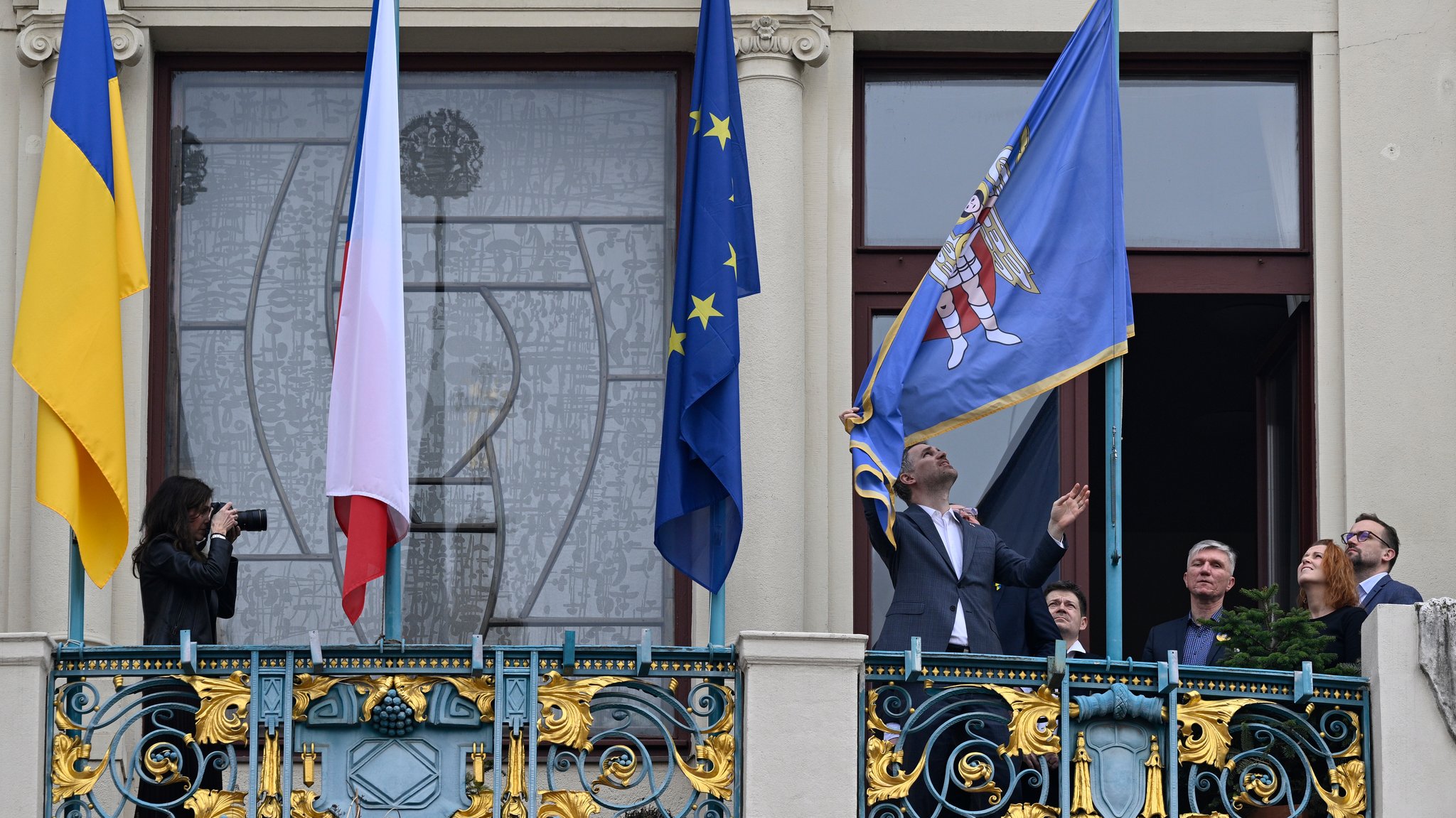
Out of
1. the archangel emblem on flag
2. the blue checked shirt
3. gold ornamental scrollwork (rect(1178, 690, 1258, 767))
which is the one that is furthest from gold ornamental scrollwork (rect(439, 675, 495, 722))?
the blue checked shirt

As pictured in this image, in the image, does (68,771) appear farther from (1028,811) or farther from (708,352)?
(1028,811)

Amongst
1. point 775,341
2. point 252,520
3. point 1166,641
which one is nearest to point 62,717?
point 252,520

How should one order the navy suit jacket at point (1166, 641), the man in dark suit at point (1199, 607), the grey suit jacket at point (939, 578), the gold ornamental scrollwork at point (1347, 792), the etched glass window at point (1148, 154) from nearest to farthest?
the gold ornamental scrollwork at point (1347, 792)
the grey suit jacket at point (939, 578)
the navy suit jacket at point (1166, 641)
the man in dark suit at point (1199, 607)
the etched glass window at point (1148, 154)

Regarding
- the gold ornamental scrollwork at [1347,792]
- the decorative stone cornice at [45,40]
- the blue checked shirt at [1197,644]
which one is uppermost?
the decorative stone cornice at [45,40]

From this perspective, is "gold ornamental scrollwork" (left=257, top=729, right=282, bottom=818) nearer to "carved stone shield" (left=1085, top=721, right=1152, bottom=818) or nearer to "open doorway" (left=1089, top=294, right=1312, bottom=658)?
"carved stone shield" (left=1085, top=721, right=1152, bottom=818)

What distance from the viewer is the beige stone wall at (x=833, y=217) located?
13.4 metres

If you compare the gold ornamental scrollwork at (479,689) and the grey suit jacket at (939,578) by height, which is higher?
the grey suit jacket at (939,578)

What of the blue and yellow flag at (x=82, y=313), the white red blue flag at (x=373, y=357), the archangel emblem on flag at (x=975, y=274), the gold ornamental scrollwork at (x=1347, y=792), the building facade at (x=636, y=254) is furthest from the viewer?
the building facade at (x=636, y=254)

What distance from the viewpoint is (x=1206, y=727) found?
10930 millimetres

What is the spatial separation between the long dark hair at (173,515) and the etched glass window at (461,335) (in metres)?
2.06

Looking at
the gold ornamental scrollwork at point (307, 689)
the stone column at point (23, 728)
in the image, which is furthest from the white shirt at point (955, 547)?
the stone column at point (23, 728)

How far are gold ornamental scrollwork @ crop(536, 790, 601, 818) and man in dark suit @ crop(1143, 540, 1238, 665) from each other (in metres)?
2.76

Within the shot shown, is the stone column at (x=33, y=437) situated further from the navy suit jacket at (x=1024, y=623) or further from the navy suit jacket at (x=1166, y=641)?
the navy suit jacket at (x=1166, y=641)

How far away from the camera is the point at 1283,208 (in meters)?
14.3
